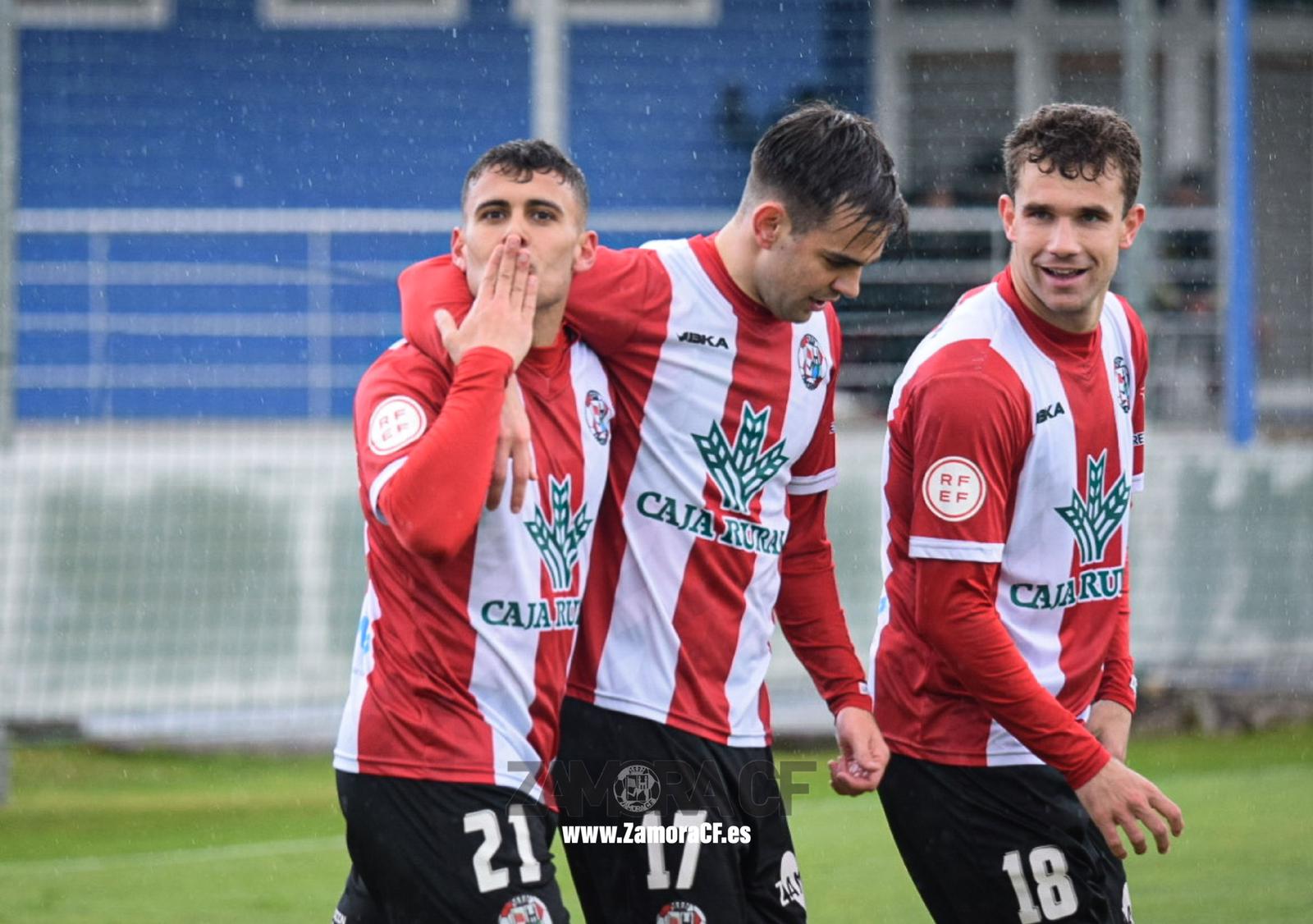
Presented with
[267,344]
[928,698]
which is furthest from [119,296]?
[928,698]

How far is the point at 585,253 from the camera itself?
3.35 meters

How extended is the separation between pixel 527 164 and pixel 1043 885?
161 centimetres

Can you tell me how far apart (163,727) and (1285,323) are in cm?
701

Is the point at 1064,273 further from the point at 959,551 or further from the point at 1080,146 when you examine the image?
the point at 959,551

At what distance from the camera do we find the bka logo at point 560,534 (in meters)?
3.19

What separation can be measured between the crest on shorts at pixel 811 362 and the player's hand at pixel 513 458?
720 mm

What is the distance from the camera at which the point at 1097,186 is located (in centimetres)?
344

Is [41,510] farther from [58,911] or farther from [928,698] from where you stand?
[928,698]

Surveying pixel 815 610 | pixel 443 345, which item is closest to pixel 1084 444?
pixel 815 610

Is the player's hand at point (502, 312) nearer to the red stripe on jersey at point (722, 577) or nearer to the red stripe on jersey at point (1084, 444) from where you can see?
the red stripe on jersey at point (722, 577)

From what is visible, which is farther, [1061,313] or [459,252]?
[1061,313]

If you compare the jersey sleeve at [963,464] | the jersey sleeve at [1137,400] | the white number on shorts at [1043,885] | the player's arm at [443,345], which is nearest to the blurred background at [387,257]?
the player's arm at [443,345]

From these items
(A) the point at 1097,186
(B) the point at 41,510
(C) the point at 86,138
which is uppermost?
(C) the point at 86,138

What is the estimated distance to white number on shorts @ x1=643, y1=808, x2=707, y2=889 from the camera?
3.39m
